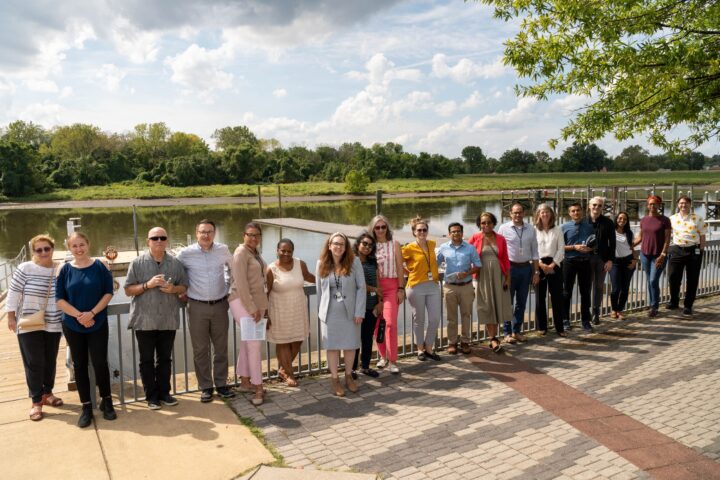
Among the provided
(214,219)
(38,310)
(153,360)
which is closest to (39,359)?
(38,310)

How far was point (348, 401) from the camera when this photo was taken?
5.52 metres

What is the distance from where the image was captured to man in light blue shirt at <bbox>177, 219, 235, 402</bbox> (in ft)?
17.8

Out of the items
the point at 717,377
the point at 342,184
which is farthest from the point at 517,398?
the point at 342,184

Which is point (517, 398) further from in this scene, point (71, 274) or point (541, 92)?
point (541, 92)

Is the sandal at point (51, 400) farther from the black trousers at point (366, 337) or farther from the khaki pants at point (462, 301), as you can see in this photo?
the khaki pants at point (462, 301)

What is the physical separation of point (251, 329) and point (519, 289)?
3657 mm

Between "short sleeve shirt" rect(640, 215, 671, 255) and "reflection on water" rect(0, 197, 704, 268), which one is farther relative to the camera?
"reflection on water" rect(0, 197, 704, 268)

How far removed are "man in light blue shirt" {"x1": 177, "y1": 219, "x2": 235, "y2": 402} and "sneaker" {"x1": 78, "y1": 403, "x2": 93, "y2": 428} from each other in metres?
1.00

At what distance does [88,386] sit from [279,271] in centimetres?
204

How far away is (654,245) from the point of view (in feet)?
28.2

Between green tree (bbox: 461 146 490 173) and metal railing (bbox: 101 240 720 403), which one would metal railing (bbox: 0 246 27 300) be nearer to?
metal railing (bbox: 101 240 720 403)

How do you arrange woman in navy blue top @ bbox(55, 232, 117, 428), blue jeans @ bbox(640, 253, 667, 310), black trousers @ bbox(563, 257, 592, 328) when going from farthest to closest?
blue jeans @ bbox(640, 253, 667, 310), black trousers @ bbox(563, 257, 592, 328), woman in navy blue top @ bbox(55, 232, 117, 428)

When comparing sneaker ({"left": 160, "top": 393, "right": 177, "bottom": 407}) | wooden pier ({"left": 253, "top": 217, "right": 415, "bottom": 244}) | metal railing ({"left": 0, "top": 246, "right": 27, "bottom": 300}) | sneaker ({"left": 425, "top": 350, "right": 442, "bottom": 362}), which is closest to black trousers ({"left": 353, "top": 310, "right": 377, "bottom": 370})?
sneaker ({"left": 425, "top": 350, "right": 442, "bottom": 362})

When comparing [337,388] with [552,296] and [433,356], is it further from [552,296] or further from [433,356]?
[552,296]
